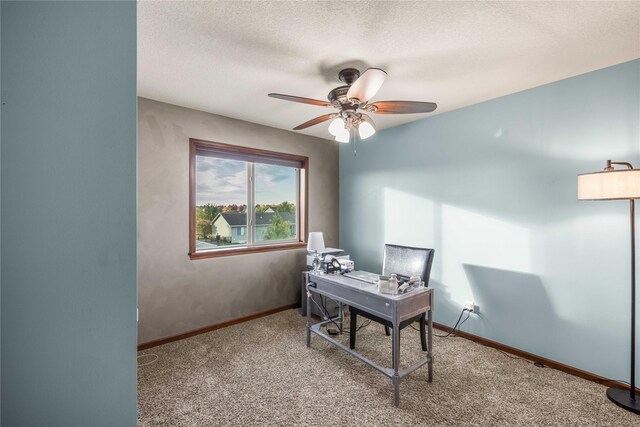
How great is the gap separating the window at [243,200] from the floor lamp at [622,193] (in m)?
2.98

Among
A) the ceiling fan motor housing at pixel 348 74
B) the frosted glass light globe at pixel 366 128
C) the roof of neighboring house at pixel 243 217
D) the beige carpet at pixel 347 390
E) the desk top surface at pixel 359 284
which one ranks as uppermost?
the ceiling fan motor housing at pixel 348 74

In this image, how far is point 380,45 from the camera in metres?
1.88

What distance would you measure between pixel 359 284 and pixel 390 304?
400 millimetres

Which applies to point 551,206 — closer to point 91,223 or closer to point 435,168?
point 435,168

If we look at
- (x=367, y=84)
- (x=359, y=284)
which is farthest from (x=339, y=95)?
(x=359, y=284)

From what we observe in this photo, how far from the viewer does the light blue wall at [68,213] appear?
21.6 inches

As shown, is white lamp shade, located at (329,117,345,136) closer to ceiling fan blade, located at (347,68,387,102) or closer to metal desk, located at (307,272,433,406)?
ceiling fan blade, located at (347,68,387,102)

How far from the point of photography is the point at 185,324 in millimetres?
3049

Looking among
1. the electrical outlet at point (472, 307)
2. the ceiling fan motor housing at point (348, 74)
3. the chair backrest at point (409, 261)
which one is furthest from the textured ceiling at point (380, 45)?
the electrical outlet at point (472, 307)

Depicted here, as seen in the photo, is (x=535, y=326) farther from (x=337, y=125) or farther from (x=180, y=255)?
(x=180, y=255)

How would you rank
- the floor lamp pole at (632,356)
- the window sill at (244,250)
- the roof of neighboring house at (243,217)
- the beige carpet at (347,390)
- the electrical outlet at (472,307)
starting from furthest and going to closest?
the roof of neighboring house at (243,217) → the window sill at (244,250) → the electrical outlet at (472,307) → the floor lamp pole at (632,356) → the beige carpet at (347,390)

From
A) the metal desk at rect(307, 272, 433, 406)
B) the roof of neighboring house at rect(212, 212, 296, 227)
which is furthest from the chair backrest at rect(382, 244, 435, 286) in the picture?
the roof of neighboring house at rect(212, 212, 296, 227)

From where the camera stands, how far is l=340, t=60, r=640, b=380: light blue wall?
2.19 metres

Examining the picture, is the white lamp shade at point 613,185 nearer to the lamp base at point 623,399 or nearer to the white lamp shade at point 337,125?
the lamp base at point 623,399
